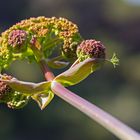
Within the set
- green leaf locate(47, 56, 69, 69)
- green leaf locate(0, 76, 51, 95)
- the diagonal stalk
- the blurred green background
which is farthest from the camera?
the blurred green background

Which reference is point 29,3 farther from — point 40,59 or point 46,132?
point 40,59

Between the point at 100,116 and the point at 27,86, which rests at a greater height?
the point at 27,86

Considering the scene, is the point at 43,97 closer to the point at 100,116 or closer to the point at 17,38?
the point at 17,38

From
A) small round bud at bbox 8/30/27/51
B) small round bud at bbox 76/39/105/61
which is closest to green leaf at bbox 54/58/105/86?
small round bud at bbox 76/39/105/61

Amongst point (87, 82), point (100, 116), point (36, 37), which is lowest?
point (100, 116)

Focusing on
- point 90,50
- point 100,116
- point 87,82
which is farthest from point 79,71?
point 87,82

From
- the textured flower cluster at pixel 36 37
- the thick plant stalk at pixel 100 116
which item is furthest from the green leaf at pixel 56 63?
the thick plant stalk at pixel 100 116

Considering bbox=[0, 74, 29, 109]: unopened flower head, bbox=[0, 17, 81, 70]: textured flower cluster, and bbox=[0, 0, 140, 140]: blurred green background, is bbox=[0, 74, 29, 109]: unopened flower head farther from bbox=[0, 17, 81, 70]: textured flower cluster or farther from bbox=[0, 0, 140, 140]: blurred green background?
bbox=[0, 0, 140, 140]: blurred green background
